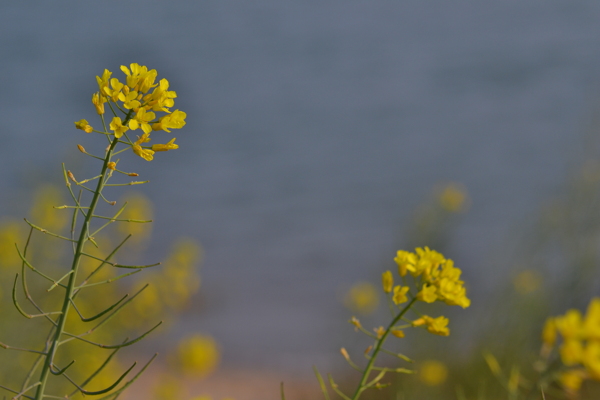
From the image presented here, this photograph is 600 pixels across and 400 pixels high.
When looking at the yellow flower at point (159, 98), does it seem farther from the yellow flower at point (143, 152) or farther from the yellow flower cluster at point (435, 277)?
the yellow flower cluster at point (435, 277)

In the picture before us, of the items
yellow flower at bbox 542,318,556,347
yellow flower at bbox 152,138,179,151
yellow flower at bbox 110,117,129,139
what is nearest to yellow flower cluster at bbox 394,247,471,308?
yellow flower at bbox 542,318,556,347

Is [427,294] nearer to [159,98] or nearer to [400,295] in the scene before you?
[400,295]

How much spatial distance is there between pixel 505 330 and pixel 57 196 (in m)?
4.81

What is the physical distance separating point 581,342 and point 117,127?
1.37m

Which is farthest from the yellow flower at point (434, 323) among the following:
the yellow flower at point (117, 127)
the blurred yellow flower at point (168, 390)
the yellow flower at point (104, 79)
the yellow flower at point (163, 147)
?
the blurred yellow flower at point (168, 390)

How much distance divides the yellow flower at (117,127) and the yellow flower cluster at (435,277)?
87 cm

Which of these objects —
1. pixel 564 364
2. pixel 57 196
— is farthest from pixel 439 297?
pixel 57 196

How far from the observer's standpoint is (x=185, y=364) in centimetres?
478

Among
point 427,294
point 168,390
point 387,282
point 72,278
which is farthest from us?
point 168,390

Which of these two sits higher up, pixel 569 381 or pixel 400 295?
pixel 400 295

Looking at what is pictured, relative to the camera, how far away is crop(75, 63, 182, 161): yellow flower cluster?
1.25 m

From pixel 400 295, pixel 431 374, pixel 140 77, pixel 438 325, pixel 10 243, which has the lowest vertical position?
pixel 431 374

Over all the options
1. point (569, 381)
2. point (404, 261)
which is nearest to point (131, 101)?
point (404, 261)

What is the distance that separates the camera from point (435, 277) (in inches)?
58.6
